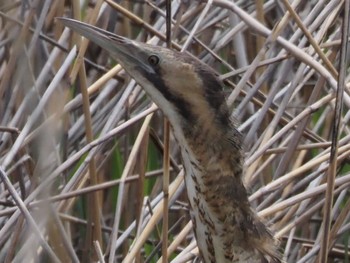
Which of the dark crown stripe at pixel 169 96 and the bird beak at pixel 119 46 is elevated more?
the bird beak at pixel 119 46

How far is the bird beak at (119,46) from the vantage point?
5.68 ft

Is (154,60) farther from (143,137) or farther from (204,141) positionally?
(143,137)

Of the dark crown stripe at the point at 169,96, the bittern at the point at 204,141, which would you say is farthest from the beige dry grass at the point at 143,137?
the dark crown stripe at the point at 169,96

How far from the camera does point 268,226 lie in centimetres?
211

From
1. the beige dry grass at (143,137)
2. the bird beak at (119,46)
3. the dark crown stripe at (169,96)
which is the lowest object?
the beige dry grass at (143,137)

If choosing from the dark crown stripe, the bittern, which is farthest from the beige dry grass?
the dark crown stripe

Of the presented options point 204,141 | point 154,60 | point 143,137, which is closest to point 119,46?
point 154,60

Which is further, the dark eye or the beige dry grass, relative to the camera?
the beige dry grass

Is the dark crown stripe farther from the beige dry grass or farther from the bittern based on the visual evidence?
the beige dry grass

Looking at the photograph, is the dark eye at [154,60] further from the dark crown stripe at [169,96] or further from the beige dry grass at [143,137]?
the beige dry grass at [143,137]

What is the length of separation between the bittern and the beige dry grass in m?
0.14

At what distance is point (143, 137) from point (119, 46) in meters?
0.56

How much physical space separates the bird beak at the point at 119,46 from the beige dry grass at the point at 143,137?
23 cm

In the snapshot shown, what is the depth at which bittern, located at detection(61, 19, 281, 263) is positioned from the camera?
5.67ft
